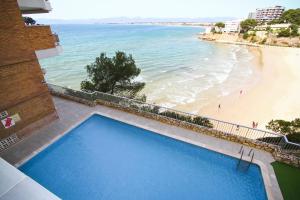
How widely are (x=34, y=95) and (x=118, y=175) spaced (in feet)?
23.8

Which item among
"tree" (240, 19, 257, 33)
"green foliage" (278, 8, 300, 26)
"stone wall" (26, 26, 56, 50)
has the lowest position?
"tree" (240, 19, 257, 33)

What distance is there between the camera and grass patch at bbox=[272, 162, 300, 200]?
7.41 metres

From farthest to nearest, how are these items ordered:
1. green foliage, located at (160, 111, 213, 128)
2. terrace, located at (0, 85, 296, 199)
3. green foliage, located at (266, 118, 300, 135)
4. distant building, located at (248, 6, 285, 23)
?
1. distant building, located at (248, 6, 285, 23)
2. green foliage, located at (160, 111, 213, 128)
3. green foliage, located at (266, 118, 300, 135)
4. terrace, located at (0, 85, 296, 199)

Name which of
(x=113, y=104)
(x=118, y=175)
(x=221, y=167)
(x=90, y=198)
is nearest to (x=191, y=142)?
(x=221, y=167)

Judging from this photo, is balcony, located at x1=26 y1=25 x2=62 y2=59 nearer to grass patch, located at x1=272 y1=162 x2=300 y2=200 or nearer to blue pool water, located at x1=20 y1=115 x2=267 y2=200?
blue pool water, located at x1=20 y1=115 x2=267 y2=200

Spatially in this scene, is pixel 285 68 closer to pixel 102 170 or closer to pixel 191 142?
pixel 191 142

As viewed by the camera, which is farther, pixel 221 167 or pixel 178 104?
pixel 178 104

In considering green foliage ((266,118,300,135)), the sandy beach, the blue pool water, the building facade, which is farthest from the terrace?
the sandy beach

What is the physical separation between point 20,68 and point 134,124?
7417 millimetres

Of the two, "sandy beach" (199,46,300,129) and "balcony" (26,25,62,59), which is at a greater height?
"balcony" (26,25,62,59)

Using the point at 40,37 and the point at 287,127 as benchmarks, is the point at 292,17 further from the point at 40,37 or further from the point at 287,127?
the point at 40,37

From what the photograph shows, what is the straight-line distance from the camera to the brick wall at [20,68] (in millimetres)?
8719

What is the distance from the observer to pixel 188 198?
7.63 m

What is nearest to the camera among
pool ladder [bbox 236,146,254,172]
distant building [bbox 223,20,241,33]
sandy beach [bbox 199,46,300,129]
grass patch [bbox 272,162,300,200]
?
grass patch [bbox 272,162,300,200]
